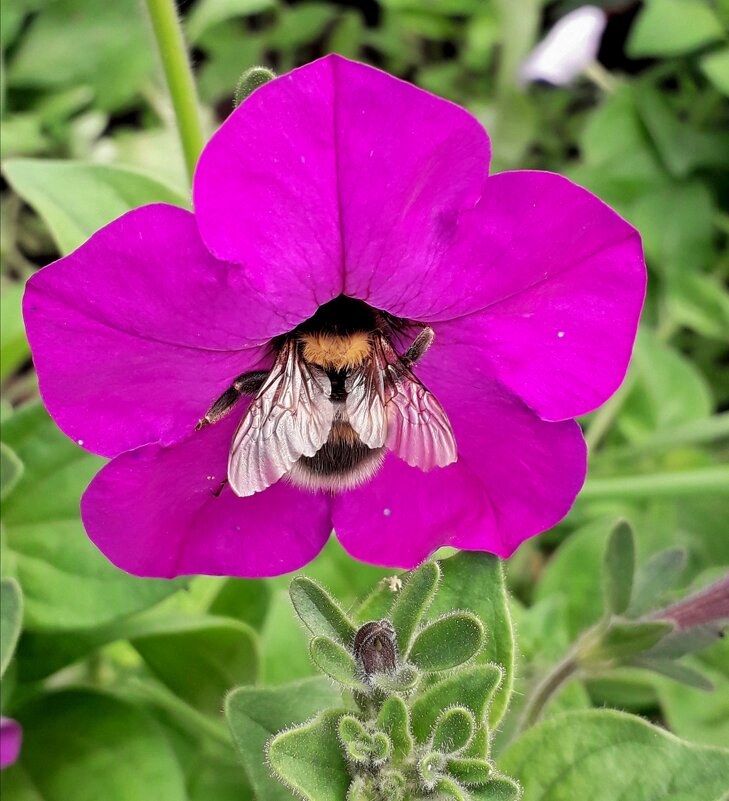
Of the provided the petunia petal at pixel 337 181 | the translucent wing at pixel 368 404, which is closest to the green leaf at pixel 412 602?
the translucent wing at pixel 368 404

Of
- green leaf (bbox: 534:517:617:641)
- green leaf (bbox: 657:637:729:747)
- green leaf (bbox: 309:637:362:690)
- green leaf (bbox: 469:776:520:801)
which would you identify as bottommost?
green leaf (bbox: 657:637:729:747)

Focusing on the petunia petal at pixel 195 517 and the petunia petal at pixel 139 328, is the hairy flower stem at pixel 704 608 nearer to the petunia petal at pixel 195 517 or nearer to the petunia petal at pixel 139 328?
the petunia petal at pixel 195 517

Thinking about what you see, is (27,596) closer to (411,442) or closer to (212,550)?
(212,550)

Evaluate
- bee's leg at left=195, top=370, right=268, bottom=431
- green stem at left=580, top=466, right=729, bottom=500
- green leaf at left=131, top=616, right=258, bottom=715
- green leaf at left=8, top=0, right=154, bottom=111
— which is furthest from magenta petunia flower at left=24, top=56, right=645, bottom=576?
green leaf at left=8, top=0, right=154, bottom=111

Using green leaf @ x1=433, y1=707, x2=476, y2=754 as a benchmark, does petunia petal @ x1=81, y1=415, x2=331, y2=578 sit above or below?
Answer: above

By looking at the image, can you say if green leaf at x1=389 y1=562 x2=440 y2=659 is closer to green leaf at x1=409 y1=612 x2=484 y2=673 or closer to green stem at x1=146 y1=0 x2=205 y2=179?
green leaf at x1=409 y1=612 x2=484 y2=673

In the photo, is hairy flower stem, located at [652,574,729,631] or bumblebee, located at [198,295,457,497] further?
hairy flower stem, located at [652,574,729,631]
